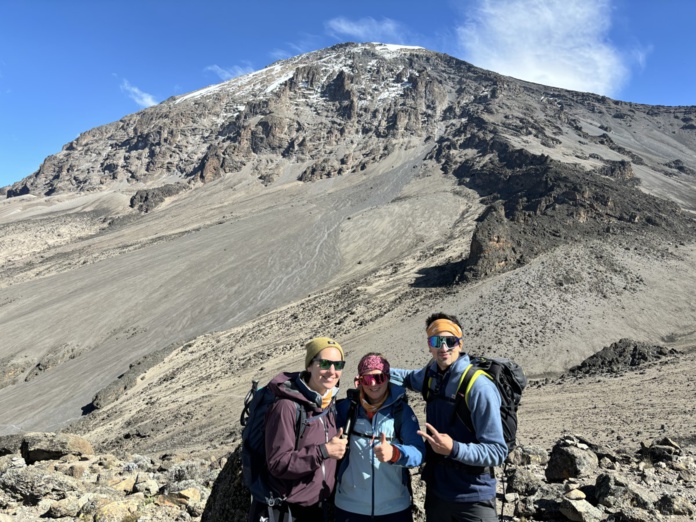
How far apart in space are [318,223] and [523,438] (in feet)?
144

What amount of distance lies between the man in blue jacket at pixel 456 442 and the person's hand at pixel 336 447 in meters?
0.46

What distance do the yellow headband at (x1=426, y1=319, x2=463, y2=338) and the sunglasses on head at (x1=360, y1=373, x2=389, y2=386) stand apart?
429mm

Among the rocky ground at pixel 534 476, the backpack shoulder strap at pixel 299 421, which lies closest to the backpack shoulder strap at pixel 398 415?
the backpack shoulder strap at pixel 299 421

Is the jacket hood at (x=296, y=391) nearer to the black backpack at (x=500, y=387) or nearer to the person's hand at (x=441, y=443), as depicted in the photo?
the person's hand at (x=441, y=443)

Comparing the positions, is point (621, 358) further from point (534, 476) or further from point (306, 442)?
point (306, 442)

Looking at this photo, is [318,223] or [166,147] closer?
[318,223]

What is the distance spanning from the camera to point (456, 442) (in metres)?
2.37

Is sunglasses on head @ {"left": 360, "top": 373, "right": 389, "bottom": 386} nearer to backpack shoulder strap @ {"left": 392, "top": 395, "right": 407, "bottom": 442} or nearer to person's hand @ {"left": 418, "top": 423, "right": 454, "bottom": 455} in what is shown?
backpack shoulder strap @ {"left": 392, "top": 395, "right": 407, "bottom": 442}

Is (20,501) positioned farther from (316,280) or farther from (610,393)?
(316,280)

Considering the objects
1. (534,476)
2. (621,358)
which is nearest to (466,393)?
(534,476)

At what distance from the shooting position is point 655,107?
108m

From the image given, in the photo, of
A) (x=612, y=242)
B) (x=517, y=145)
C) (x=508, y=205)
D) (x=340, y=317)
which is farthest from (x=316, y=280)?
(x=517, y=145)

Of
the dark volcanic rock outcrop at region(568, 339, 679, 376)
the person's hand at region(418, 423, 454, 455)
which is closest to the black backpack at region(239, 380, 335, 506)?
the person's hand at region(418, 423, 454, 455)

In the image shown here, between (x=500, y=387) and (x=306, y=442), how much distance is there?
3.91ft
